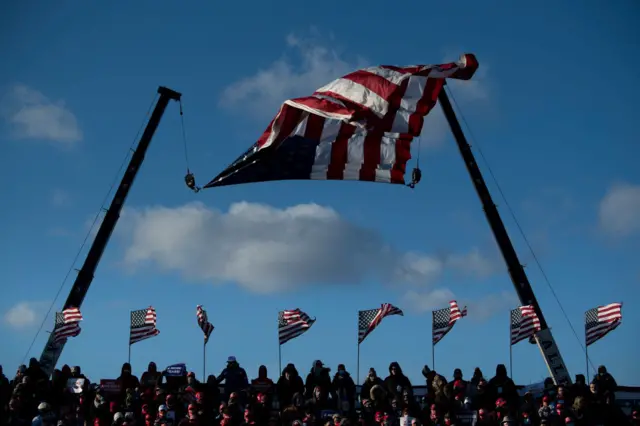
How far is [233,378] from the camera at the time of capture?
25375 mm

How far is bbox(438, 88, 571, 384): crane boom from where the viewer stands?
116 ft

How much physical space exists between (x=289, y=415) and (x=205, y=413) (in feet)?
6.41

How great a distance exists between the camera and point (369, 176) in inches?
960

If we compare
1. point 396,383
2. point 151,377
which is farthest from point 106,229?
point 396,383

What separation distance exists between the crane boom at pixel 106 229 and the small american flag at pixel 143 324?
554 centimetres

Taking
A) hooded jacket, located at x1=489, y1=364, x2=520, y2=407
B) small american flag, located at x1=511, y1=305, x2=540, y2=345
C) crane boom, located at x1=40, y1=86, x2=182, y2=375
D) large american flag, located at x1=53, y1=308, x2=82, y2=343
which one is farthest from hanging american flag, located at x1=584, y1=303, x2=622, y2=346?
crane boom, located at x1=40, y1=86, x2=182, y2=375

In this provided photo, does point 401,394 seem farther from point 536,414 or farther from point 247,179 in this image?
point 247,179

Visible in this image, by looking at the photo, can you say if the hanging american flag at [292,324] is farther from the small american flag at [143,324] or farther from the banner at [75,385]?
the banner at [75,385]

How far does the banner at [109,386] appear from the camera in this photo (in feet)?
83.5

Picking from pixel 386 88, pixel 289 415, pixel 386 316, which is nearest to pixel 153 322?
pixel 386 316

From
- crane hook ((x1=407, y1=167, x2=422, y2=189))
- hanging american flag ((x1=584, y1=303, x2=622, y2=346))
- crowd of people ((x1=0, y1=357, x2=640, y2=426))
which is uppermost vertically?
crane hook ((x1=407, y1=167, x2=422, y2=189))

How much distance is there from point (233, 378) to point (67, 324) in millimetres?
10299

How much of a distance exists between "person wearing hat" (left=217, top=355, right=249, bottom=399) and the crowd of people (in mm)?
25

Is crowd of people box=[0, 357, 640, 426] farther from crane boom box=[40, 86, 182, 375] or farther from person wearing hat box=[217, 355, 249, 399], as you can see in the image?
crane boom box=[40, 86, 182, 375]
